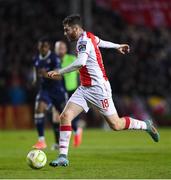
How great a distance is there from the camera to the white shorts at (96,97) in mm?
12578

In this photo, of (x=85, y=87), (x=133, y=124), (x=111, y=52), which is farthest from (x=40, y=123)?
(x=111, y=52)

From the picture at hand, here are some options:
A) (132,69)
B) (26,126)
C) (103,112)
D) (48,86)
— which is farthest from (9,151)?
(132,69)

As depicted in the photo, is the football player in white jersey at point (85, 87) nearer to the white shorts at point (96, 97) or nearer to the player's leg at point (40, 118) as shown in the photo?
the white shorts at point (96, 97)

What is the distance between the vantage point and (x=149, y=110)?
28.5 meters

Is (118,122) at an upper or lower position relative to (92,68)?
lower

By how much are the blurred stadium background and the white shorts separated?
47.3 feet

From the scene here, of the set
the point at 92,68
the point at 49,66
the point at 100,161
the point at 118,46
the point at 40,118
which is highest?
the point at 118,46

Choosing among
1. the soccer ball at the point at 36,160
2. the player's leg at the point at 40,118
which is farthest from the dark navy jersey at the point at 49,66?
the soccer ball at the point at 36,160

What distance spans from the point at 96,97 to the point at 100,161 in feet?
4.62

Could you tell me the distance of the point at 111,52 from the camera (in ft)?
96.4

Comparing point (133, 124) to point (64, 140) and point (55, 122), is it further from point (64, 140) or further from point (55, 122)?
point (55, 122)

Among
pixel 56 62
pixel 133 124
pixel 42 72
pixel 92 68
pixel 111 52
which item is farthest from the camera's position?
pixel 111 52

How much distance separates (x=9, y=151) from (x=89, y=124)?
41.2ft

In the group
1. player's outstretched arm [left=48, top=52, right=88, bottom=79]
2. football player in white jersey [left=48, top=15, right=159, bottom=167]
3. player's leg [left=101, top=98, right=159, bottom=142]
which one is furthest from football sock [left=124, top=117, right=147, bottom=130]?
player's outstretched arm [left=48, top=52, right=88, bottom=79]
